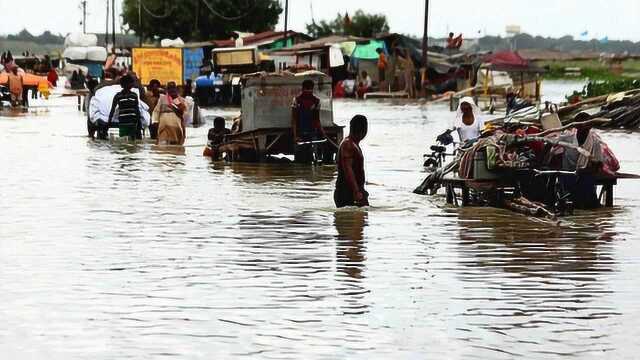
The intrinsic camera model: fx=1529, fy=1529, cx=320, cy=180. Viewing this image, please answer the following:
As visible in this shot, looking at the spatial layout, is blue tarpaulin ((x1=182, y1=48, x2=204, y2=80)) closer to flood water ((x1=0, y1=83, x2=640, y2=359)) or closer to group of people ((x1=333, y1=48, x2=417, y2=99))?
group of people ((x1=333, y1=48, x2=417, y2=99))

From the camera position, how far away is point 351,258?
1148 cm

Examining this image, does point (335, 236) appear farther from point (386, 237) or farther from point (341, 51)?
point (341, 51)

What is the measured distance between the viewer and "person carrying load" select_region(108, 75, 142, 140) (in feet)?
85.4

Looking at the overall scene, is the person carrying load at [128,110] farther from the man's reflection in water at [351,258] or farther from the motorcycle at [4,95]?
the motorcycle at [4,95]

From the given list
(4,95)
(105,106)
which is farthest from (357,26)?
(105,106)

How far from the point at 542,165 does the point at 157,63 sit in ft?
137

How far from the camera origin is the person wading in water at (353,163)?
1402 centimetres

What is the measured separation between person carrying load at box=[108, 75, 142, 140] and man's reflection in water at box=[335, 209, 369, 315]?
11.7m

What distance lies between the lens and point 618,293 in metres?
9.77

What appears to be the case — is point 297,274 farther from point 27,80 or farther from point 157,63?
point 157,63

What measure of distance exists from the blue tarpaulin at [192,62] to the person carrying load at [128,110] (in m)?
30.5

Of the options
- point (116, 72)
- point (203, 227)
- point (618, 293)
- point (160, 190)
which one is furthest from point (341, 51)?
point (618, 293)

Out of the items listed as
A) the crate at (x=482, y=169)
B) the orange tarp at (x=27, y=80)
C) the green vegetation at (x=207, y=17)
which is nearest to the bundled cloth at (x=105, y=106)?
the crate at (x=482, y=169)

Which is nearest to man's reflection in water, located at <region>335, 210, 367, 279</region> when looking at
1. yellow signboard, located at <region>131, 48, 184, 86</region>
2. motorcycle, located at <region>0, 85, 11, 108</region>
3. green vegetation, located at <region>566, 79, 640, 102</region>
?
green vegetation, located at <region>566, 79, 640, 102</region>
